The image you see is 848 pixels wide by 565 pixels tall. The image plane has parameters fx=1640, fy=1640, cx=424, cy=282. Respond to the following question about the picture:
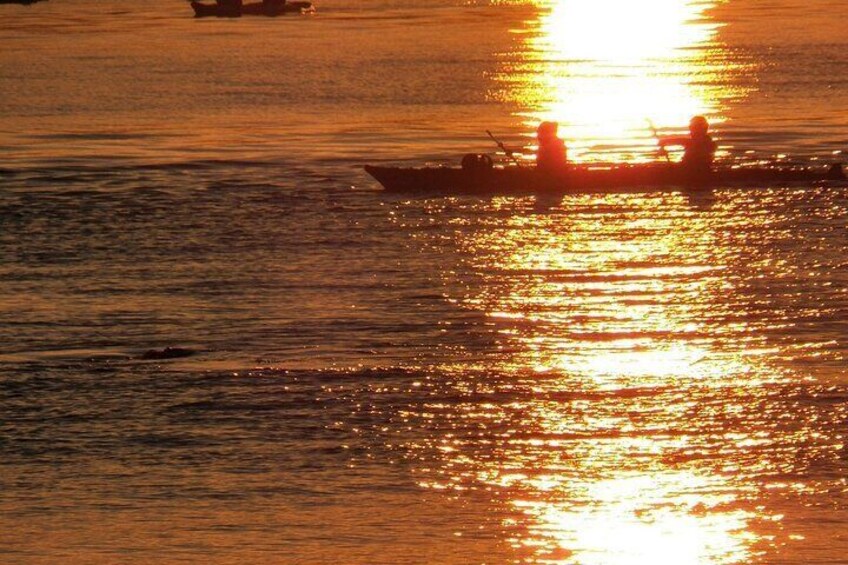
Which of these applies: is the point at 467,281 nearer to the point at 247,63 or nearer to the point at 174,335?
the point at 174,335

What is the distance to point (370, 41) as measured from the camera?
74500 mm

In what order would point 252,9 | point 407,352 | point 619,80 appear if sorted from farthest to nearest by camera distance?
point 252,9 → point 619,80 → point 407,352

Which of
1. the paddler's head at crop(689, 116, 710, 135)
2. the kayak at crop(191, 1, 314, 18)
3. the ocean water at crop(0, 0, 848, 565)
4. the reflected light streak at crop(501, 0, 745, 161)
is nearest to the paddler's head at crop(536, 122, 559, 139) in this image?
the ocean water at crop(0, 0, 848, 565)

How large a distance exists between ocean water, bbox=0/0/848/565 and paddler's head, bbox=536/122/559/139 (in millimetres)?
1414

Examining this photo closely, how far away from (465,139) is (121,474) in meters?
25.0

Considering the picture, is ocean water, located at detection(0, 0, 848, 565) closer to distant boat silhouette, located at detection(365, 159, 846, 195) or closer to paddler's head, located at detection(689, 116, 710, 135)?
distant boat silhouette, located at detection(365, 159, 846, 195)

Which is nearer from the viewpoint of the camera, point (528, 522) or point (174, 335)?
point (528, 522)

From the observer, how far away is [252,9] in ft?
315

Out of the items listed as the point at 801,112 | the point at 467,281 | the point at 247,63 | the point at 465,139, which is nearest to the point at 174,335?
the point at 467,281

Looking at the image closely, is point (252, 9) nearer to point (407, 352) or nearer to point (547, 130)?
point (547, 130)

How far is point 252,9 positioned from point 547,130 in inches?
2716

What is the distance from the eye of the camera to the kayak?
9412 centimetres

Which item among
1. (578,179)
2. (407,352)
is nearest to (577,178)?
(578,179)

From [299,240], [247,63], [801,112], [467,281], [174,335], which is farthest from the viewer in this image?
[247,63]
